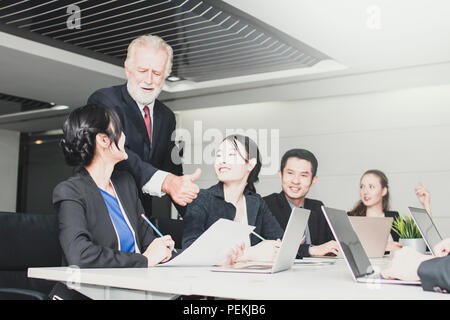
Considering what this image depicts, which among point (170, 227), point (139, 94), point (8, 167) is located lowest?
point (170, 227)

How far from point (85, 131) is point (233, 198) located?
793mm

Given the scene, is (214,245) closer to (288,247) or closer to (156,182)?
(288,247)

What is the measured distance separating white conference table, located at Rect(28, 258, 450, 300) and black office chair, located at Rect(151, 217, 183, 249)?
3.96 feet

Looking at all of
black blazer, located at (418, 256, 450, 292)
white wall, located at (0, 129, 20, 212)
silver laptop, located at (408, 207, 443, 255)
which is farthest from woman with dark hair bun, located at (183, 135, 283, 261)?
white wall, located at (0, 129, 20, 212)

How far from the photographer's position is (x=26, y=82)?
5.51 m

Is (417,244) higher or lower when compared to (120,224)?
lower

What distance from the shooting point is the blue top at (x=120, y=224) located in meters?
1.84

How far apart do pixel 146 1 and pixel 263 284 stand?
121 inches

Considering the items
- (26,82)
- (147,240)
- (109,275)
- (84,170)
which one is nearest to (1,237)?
(84,170)

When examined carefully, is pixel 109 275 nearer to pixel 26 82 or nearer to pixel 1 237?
pixel 1 237

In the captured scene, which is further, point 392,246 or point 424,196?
point 424,196

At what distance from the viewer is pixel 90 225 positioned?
173cm

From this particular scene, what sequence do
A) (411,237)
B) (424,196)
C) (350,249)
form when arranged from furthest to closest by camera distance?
(424,196)
(411,237)
(350,249)

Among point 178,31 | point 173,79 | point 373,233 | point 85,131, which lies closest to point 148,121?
point 85,131
